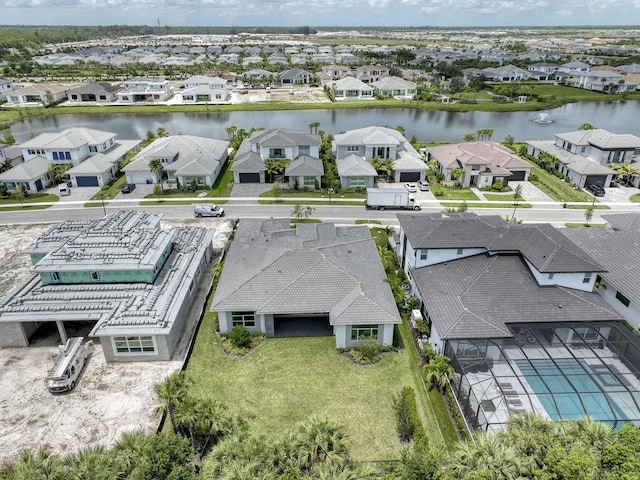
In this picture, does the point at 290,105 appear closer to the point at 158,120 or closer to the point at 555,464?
the point at 158,120

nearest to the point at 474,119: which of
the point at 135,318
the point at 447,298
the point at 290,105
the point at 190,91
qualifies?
the point at 290,105

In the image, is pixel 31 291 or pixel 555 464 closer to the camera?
pixel 555 464

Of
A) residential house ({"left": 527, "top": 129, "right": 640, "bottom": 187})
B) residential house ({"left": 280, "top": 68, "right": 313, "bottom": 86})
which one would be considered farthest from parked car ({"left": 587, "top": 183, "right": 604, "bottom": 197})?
residential house ({"left": 280, "top": 68, "right": 313, "bottom": 86})

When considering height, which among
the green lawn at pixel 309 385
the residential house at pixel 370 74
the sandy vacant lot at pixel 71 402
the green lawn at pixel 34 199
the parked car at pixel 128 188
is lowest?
the green lawn at pixel 309 385

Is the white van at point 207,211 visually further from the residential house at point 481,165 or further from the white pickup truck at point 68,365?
the residential house at point 481,165

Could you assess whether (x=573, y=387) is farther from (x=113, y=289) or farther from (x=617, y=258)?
(x=113, y=289)

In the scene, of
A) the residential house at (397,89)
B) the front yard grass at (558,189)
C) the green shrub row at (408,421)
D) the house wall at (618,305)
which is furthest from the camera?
the residential house at (397,89)

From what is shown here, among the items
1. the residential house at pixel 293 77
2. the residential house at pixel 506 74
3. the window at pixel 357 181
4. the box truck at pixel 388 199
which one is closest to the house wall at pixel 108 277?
the box truck at pixel 388 199
